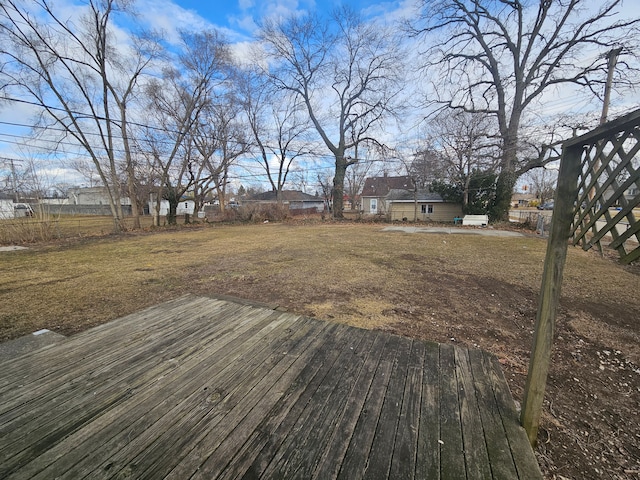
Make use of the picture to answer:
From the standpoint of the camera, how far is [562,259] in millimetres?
1397

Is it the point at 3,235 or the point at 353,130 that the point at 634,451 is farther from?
the point at 353,130

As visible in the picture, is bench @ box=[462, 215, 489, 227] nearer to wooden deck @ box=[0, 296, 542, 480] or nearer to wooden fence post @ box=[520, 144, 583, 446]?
wooden deck @ box=[0, 296, 542, 480]

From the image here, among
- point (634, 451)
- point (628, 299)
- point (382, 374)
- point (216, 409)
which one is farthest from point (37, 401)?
point (628, 299)

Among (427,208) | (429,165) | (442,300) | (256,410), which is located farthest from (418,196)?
(256,410)

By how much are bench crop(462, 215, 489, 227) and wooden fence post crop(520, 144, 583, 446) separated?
17.7m

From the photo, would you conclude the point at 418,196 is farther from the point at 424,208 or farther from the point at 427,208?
the point at 427,208

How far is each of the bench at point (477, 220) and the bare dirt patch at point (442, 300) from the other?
361 inches

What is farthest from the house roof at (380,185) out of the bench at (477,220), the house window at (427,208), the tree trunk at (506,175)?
the tree trunk at (506,175)

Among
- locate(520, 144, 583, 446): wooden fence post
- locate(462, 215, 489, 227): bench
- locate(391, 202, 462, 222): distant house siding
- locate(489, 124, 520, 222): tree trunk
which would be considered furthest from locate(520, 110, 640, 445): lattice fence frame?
locate(391, 202, 462, 222): distant house siding

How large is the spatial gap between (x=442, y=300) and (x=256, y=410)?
3.46 metres

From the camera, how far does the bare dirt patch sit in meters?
1.86

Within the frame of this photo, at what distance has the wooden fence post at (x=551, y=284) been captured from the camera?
134 centimetres

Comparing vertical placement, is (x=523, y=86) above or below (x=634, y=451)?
above

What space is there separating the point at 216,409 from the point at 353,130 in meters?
20.9
